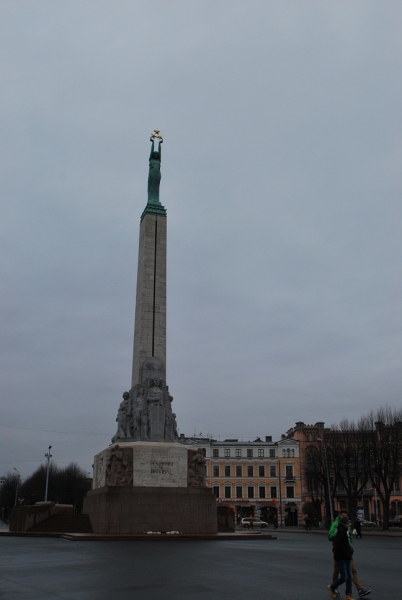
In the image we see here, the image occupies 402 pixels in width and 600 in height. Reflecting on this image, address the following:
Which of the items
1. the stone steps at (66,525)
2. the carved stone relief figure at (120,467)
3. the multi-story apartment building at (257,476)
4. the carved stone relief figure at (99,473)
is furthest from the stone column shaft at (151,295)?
the multi-story apartment building at (257,476)

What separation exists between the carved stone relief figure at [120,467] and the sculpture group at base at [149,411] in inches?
64.7

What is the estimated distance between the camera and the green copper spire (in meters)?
35.8

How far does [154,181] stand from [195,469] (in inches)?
678

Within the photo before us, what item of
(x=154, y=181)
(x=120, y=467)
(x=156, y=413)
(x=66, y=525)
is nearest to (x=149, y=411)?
(x=156, y=413)

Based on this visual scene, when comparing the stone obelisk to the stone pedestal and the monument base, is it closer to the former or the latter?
the stone pedestal

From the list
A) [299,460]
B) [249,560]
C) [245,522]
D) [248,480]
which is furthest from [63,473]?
[249,560]

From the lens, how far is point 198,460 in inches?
1181

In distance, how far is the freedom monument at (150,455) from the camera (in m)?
27.6

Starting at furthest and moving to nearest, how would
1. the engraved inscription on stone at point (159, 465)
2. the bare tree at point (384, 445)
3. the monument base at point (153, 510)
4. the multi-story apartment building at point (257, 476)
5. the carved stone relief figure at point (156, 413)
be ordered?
the multi-story apartment building at point (257, 476) < the bare tree at point (384, 445) < the carved stone relief figure at point (156, 413) < the engraved inscription on stone at point (159, 465) < the monument base at point (153, 510)

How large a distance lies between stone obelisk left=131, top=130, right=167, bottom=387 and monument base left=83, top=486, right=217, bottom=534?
634cm

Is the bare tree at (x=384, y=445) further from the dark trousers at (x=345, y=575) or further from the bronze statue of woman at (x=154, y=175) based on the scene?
the dark trousers at (x=345, y=575)

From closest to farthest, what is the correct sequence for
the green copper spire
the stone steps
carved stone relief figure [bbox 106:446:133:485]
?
carved stone relief figure [bbox 106:446:133:485] → the stone steps → the green copper spire

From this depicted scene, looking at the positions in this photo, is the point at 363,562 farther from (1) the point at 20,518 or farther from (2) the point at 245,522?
(2) the point at 245,522

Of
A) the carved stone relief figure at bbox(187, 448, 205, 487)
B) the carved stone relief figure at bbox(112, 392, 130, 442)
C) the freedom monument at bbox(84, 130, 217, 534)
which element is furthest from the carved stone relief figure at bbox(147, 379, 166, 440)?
the carved stone relief figure at bbox(187, 448, 205, 487)
